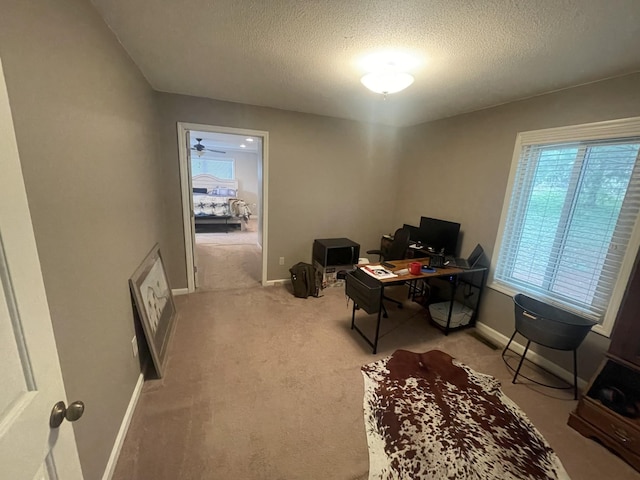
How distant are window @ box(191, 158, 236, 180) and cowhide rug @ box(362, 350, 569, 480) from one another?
811 centimetres

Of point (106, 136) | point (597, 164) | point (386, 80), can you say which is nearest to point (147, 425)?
point (106, 136)

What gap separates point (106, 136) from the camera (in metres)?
1.50

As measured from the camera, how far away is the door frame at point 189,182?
121 inches

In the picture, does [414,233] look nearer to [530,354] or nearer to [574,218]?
[574,218]

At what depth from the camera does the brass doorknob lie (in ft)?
2.17

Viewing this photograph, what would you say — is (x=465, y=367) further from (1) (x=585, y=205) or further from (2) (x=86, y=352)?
(2) (x=86, y=352)

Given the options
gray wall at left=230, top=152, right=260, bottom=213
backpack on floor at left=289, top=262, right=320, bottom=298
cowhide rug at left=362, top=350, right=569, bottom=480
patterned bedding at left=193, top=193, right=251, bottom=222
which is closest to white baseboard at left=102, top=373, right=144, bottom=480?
cowhide rug at left=362, top=350, right=569, bottom=480

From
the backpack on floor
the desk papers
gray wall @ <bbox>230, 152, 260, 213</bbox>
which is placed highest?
gray wall @ <bbox>230, 152, 260, 213</bbox>

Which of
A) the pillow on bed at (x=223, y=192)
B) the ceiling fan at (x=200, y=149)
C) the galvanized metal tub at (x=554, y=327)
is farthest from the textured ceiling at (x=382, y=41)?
the pillow on bed at (x=223, y=192)

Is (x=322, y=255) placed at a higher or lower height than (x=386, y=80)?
lower

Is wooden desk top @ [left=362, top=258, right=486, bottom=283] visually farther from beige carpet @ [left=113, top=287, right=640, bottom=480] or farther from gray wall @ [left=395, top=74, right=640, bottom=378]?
beige carpet @ [left=113, top=287, right=640, bottom=480]

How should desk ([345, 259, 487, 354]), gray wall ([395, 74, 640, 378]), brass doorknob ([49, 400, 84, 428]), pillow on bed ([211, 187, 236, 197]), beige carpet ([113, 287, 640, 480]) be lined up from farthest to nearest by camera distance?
pillow on bed ([211, 187, 236, 197]), desk ([345, 259, 487, 354]), gray wall ([395, 74, 640, 378]), beige carpet ([113, 287, 640, 480]), brass doorknob ([49, 400, 84, 428])

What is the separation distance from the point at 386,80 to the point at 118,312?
2.33m

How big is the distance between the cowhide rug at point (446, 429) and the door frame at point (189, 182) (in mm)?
2385
